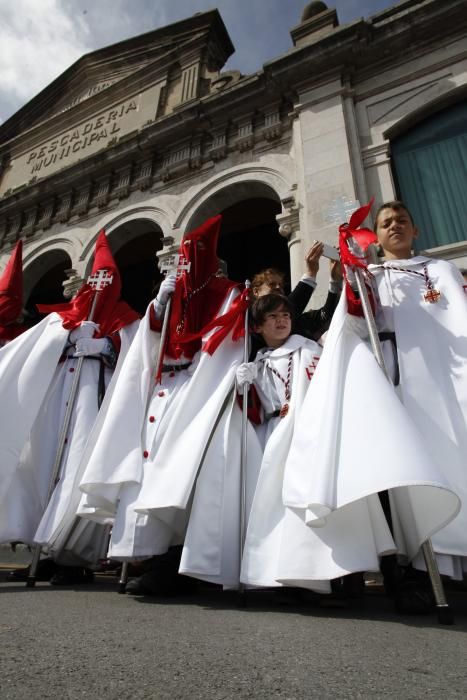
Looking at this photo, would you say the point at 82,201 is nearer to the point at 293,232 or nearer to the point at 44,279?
the point at 44,279

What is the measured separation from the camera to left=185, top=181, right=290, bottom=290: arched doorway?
25.8ft

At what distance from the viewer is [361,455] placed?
1.84m

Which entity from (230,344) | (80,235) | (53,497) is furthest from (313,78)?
(53,497)

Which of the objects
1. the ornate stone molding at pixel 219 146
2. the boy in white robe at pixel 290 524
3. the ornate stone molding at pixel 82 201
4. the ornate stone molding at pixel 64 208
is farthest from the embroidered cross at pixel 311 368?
the ornate stone molding at pixel 64 208

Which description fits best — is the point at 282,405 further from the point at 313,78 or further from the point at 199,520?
the point at 313,78

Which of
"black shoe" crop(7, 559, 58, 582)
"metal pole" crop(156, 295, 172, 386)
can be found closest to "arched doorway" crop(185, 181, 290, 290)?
"metal pole" crop(156, 295, 172, 386)

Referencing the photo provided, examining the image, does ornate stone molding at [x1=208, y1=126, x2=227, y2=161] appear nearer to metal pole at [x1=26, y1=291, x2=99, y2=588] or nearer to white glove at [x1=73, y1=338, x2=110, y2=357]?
white glove at [x1=73, y1=338, x2=110, y2=357]

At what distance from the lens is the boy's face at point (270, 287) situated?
10.9 feet

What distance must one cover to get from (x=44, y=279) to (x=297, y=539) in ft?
34.3

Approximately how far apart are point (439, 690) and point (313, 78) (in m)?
7.99

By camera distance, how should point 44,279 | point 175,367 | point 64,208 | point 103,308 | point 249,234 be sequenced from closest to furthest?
point 175,367 < point 103,308 < point 249,234 < point 64,208 < point 44,279

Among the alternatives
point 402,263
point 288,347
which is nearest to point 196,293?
point 288,347

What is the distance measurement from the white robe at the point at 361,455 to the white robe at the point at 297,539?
0.34 feet

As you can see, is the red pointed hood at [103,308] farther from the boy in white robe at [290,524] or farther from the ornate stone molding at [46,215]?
the ornate stone molding at [46,215]
